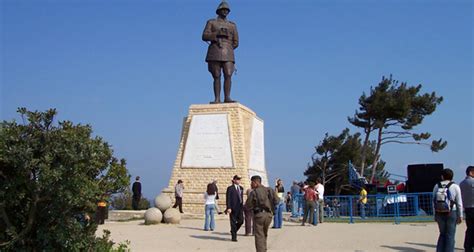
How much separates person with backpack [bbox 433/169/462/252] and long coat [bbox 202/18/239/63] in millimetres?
12687

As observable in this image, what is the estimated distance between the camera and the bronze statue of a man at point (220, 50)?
1912 centimetres

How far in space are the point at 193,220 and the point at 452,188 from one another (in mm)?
10430

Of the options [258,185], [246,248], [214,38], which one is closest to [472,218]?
[258,185]

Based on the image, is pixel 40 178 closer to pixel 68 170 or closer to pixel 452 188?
pixel 68 170

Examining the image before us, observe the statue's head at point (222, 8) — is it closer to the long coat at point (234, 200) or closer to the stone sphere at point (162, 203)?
the stone sphere at point (162, 203)

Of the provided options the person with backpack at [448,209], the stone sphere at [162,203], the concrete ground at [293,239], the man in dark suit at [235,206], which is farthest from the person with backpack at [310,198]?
the person with backpack at [448,209]

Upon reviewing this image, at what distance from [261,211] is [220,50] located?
11944mm

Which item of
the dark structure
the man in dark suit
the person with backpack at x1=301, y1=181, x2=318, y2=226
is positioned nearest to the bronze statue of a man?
the person with backpack at x1=301, y1=181, x2=318, y2=226

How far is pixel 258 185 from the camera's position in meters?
8.32

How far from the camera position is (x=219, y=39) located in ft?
62.8

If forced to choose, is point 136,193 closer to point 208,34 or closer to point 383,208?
point 208,34

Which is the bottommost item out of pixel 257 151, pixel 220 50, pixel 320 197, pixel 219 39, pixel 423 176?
pixel 320 197

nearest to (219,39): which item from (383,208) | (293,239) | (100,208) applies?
(383,208)

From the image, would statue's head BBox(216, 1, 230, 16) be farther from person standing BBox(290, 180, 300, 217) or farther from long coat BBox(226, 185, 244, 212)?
long coat BBox(226, 185, 244, 212)
